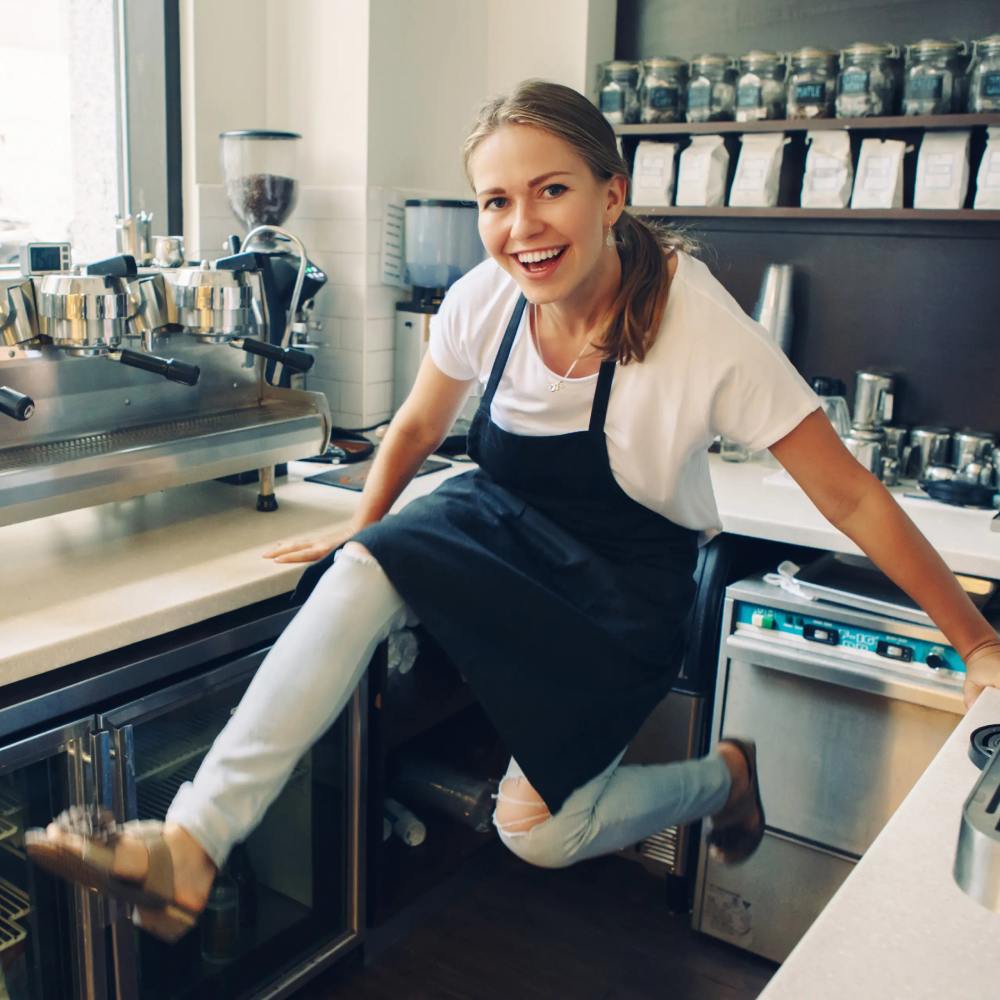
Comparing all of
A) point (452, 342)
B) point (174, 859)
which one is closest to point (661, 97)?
point (452, 342)

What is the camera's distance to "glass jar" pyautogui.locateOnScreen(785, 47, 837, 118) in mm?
2703

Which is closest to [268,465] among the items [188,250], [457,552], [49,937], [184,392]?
[184,392]

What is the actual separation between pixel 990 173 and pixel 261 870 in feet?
7.01

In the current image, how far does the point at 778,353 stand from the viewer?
166 cm

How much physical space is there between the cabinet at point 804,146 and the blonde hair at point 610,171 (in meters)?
1.09

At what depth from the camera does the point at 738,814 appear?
1945 mm

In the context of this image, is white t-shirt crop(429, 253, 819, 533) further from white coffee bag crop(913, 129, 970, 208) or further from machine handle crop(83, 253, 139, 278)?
white coffee bag crop(913, 129, 970, 208)

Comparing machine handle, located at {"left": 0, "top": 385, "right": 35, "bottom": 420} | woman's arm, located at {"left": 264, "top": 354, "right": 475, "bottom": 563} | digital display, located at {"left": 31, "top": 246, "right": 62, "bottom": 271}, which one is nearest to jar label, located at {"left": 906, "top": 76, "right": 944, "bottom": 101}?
woman's arm, located at {"left": 264, "top": 354, "right": 475, "bottom": 563}

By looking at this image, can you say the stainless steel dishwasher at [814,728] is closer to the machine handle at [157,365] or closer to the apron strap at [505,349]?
the apron strap at [505,349]

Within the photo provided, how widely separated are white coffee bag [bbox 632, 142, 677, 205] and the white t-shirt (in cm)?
128

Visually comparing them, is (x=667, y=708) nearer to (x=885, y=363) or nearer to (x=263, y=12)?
(x=885, y=363)

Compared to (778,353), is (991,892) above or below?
below

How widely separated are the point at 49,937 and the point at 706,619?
1.38 meters

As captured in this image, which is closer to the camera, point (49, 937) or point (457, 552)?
point (457, 552)
